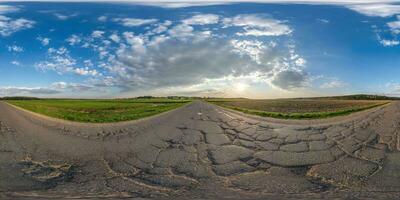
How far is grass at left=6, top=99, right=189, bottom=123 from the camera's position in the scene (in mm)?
11523

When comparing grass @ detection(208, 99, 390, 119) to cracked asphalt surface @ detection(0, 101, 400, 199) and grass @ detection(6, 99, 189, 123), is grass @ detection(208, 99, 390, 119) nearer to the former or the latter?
cracked asphalt surface @ detection(0, 101, 400, 199)

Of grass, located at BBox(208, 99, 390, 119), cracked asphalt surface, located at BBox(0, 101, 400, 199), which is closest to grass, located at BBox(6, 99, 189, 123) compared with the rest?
cracked asphalt surface, located at BBox(0, 101, 400, 199)

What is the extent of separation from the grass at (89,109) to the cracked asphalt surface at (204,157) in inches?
10.3

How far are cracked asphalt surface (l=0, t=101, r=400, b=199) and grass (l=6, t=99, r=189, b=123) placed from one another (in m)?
0.26

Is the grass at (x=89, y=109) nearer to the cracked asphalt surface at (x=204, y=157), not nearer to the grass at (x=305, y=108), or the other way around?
the cracked asphalt surface at (x=204, y=157)

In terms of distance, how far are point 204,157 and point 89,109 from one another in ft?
15.3

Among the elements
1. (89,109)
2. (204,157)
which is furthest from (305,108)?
(89,109)

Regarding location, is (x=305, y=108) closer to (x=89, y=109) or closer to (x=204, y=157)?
(x=204, y=157)

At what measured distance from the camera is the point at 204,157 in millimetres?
8711

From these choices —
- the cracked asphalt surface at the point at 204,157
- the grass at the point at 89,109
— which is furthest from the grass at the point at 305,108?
the grass at the point at 89,109

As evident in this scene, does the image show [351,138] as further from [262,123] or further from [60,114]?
[60,114]

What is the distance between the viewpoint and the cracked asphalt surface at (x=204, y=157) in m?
6.74

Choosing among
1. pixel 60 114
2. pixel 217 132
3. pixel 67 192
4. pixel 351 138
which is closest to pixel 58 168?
pixel 67 192

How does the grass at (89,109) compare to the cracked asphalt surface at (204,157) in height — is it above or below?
above
